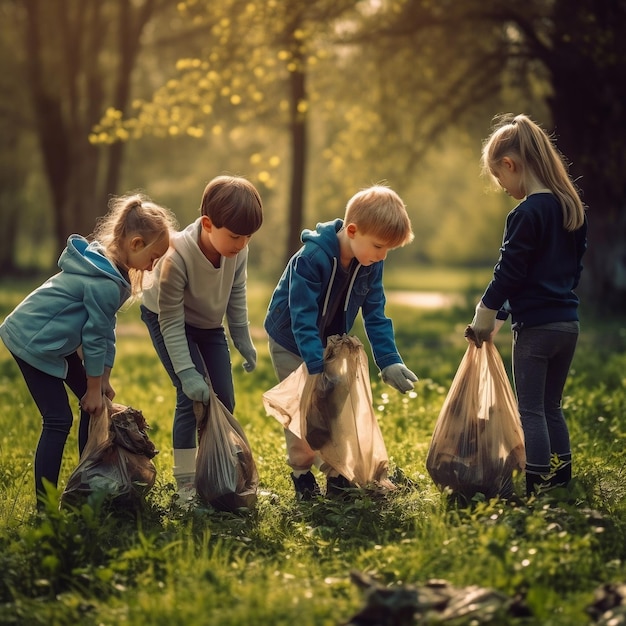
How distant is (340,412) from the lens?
15.0 ft

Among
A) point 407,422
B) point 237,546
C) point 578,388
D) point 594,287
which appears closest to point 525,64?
point 594,287

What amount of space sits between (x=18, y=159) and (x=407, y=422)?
22.1 metres

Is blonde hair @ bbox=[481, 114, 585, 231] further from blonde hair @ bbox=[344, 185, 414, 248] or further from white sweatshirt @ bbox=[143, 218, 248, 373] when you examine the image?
white sweatshirt @ bbox=[143, 218, 248, 373]

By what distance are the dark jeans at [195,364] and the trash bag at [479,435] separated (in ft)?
3.47

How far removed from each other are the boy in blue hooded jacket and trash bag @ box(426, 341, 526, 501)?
26cm

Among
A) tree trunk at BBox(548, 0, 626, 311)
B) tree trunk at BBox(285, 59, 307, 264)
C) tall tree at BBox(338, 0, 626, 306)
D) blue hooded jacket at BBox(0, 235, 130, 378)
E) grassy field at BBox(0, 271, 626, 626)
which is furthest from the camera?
tree trunk at BBox(285, 59, 307, 264)

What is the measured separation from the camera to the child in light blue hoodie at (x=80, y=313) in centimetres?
431

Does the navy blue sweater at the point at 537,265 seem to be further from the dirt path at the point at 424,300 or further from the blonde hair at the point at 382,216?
the dirt path at the point at 424,300

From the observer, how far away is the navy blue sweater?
4.35m

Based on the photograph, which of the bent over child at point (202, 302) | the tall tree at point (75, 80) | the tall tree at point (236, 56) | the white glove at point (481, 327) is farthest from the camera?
the tall tree at point (75, 80)

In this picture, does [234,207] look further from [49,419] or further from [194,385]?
[49,419]

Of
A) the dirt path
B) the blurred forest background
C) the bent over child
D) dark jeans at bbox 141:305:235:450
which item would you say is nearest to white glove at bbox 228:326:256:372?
the bent over child

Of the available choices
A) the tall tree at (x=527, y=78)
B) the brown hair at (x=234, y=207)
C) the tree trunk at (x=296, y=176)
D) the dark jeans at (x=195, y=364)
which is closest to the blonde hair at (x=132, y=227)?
the brown hair at (x=234, y=207)

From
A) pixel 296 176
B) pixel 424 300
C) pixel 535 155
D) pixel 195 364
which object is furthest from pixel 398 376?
pixel 424 300
